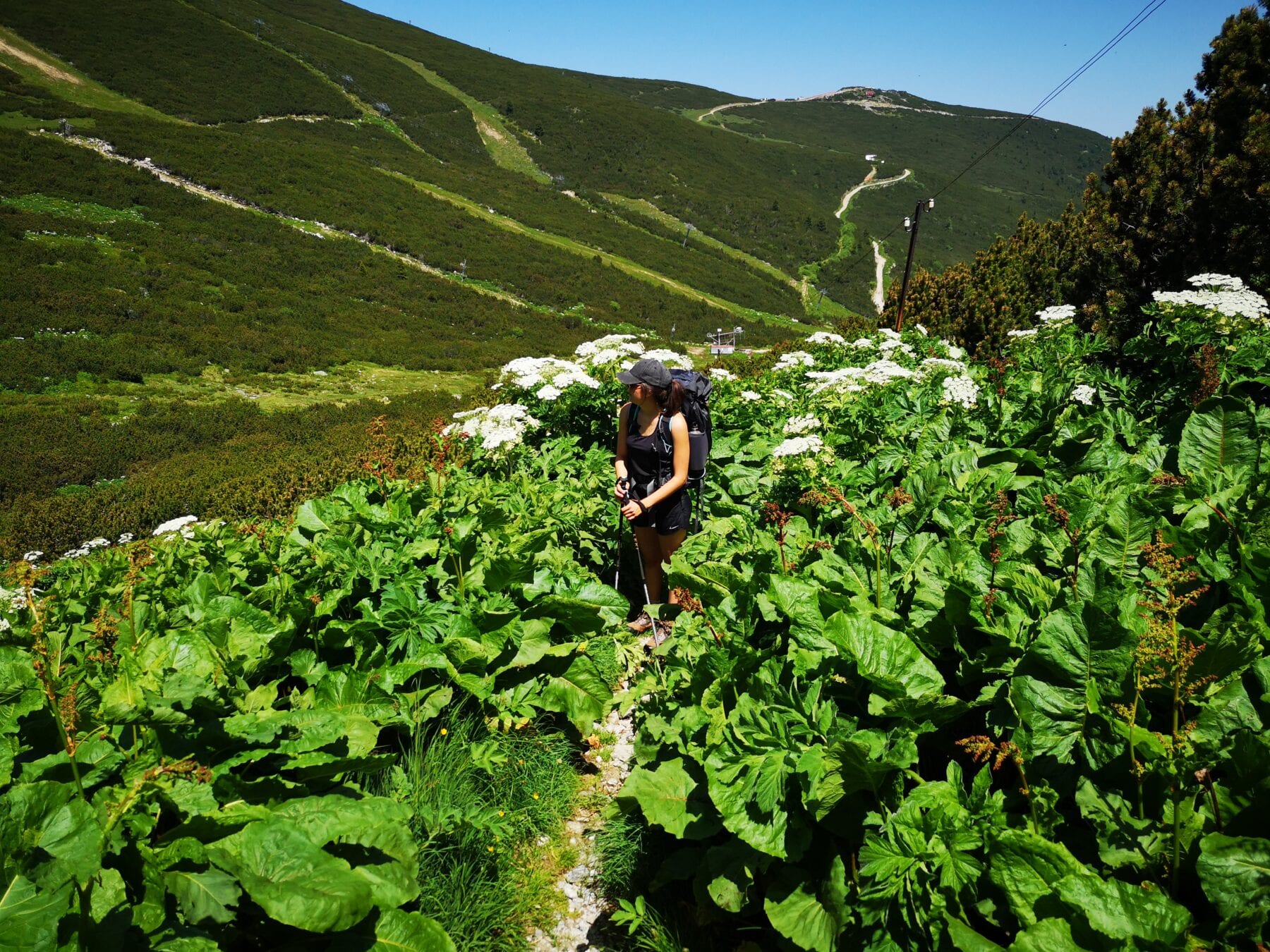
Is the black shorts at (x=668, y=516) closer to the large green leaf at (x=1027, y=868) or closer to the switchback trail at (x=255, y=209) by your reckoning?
the large green leaf at (x=1027, y=868)

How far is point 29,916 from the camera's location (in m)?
1.29

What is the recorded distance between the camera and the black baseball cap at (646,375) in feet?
13.5

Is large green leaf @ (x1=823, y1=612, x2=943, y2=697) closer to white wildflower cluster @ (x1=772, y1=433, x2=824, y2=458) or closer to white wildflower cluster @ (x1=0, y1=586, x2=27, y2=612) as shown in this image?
white wildflower cluster @ (x1=772, y1=433, x2=824, y2=458)

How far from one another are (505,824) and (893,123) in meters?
186

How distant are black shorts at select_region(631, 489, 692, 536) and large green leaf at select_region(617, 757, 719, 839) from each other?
199 cm

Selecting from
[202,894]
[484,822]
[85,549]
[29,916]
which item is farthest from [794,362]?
[85,549]

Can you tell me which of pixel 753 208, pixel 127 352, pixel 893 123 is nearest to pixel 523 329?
pixel 127 352

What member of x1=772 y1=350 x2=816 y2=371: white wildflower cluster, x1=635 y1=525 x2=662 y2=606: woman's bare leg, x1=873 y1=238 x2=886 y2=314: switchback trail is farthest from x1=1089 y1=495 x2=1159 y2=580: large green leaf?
x1=873 y1=238 x2=886 y2=314: switchback trail

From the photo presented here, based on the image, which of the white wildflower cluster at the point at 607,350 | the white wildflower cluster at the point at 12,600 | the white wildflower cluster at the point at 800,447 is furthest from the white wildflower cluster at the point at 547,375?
the white wildflower cluster at the point at 12,600

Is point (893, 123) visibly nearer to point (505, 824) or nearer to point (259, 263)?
point (259, 263)

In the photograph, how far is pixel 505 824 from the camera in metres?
2.71

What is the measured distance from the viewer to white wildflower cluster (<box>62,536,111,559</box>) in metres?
8.45

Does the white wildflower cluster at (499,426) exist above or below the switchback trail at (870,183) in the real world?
below

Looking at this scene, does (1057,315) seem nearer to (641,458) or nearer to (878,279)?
(641,458)
